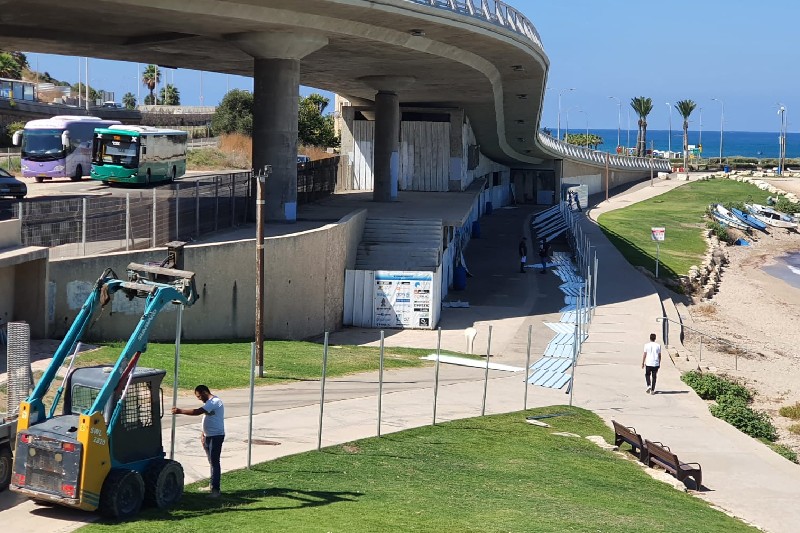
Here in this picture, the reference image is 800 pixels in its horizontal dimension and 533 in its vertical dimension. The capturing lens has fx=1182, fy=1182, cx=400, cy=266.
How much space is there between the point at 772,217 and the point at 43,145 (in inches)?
2599

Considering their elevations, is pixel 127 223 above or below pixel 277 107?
below

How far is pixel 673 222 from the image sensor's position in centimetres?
8906

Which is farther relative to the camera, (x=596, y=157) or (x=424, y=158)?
(x=596, y=157)

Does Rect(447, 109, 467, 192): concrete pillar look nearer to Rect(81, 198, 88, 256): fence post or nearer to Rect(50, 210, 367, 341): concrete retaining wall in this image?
Rect(50, 210, 367, 341): concrete retaining wall

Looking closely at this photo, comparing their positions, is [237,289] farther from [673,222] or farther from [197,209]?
[673,222]

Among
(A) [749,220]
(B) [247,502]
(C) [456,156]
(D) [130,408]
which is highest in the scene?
(C) [456,156]

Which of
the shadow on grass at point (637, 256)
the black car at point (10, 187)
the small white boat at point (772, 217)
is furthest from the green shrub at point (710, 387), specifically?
the small white boat at point (772, 217)

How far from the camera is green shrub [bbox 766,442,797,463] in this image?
2595 cm

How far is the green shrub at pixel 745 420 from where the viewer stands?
92.8 feet

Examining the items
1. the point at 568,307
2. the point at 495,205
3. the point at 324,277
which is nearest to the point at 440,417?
the point at 324,277

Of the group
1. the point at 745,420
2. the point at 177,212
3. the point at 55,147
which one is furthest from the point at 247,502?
Answer: the point at 55,147

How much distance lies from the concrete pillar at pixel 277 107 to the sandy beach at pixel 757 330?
15787 millimetres

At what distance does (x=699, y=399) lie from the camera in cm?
2978

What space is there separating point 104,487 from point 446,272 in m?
34.1
